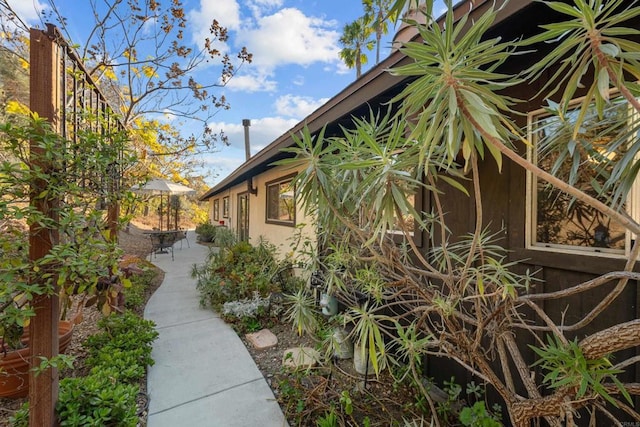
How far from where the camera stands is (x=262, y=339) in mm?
3654

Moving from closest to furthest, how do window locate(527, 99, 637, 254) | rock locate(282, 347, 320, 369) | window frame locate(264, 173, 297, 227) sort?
1. window locate(527, 99, 637, 254)
2. rock locate(282, 347, 320, 369)
3. window frame locate(264, 173, 297, 227)

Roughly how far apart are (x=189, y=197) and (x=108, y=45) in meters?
20.9

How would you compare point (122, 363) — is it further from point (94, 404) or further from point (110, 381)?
point (94, 404)

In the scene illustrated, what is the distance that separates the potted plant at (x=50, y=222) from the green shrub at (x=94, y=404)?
0.36 meters

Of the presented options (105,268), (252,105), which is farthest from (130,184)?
(252,105)

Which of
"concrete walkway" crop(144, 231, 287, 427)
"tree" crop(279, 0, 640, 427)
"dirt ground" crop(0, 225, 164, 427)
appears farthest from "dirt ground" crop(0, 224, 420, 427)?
"tree" crop(279, 0, 640, 427)

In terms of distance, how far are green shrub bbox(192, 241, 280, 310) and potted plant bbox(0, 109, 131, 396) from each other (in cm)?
245

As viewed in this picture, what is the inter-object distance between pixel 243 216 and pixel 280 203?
169 inches

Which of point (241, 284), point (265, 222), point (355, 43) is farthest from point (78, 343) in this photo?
point (355, 43)

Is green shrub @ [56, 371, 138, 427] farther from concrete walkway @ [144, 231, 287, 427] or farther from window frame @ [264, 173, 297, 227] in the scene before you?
window frame @ [264, 173, 297, 227]

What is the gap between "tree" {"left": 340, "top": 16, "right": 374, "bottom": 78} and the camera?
434 inches

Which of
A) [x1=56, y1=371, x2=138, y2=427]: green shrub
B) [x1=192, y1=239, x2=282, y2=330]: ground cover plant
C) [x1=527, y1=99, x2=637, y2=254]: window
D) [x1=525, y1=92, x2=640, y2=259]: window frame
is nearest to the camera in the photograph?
[x1=527, y1=99, x2=637, y2=254]: window

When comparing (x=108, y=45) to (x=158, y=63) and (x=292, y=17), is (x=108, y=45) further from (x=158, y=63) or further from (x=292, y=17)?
(x=292, y=17)

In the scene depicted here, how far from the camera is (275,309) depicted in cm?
436
